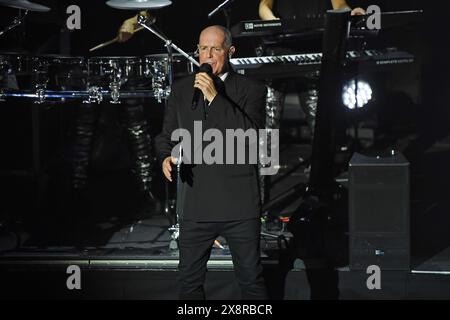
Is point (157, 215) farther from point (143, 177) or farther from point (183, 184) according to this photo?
point (183, 184)

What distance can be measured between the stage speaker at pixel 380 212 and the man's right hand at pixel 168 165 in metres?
1.59

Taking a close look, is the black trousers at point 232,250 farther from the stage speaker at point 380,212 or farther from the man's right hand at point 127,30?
the man's right hand at point 127,30

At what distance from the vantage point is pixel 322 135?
6.42 meters

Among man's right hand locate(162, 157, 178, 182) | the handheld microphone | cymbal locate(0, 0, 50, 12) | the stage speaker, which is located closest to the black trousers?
man's right hand locate(162, 157, 178, 182)

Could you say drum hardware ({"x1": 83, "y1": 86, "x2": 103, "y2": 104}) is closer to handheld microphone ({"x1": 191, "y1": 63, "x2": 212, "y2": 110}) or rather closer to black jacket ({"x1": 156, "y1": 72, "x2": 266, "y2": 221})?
black jacket ({"x1": 156, "y1": 72, "x2": 266, "y2": 221})

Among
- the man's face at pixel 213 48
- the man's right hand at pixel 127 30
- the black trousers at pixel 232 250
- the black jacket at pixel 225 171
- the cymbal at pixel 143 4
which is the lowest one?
the black trousers at pixel 232 250

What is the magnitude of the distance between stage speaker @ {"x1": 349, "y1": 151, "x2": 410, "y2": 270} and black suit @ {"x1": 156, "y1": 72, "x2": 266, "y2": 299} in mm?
1329

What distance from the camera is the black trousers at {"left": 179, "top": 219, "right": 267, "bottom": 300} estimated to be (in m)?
4.48

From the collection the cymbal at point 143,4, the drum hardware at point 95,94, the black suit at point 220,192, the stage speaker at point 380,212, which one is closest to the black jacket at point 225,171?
the black suit at point 220,192

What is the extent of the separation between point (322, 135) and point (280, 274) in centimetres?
122

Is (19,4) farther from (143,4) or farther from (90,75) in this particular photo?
(143,4)

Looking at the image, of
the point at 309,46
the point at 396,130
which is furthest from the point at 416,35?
the point at 309,46

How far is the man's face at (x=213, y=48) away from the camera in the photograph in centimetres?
434

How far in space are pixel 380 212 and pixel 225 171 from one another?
5.35 feet
